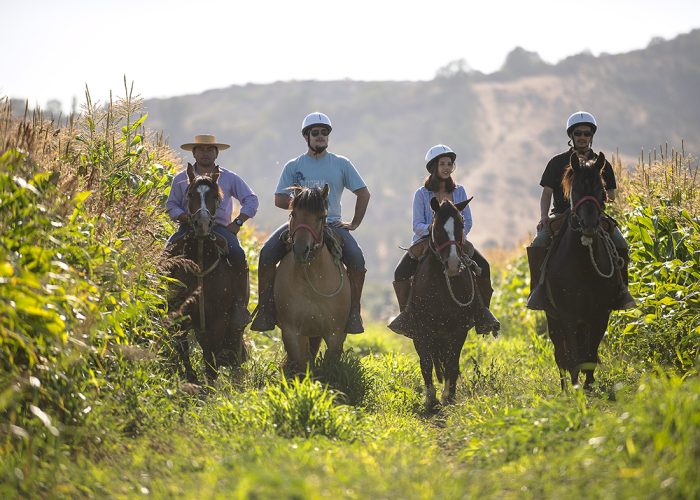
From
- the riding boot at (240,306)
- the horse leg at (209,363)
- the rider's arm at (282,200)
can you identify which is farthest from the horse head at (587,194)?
Answer: the horse leg at (209,363)

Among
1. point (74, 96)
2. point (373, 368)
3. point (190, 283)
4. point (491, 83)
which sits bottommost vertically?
point (373, 368)

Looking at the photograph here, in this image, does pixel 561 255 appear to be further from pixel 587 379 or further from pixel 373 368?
pixel 373 368

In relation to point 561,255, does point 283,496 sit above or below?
below

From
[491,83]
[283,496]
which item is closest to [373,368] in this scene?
[283,496]

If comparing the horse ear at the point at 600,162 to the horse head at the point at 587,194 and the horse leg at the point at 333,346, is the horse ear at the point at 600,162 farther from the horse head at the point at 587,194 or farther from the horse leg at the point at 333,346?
the horse leg at the point at 333,346

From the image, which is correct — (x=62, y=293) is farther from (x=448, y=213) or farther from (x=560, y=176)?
(x=560, y=176)

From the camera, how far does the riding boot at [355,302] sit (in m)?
9.64

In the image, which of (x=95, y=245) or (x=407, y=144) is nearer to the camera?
(x=95, y=245)

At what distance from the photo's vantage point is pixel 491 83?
18050 centimetres

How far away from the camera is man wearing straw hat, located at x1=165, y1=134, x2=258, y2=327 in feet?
31.8

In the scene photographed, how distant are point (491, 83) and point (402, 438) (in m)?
181

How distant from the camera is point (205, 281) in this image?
9.51 meters

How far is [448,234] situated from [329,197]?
1580 millimetres

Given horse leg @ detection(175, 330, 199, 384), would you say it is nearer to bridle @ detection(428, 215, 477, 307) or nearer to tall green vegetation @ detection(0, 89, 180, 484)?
tall green vegetation @ detection(0, 89, 180, 484)
